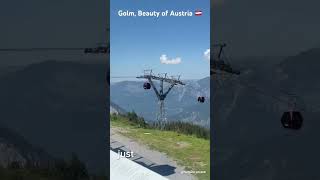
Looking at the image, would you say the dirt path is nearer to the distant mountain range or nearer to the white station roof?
the white station roof

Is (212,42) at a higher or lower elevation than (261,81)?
higher

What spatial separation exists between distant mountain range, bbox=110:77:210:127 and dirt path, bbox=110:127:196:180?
55cm

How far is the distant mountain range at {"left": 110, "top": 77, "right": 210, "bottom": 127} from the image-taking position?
8.23m

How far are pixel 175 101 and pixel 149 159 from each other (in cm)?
116

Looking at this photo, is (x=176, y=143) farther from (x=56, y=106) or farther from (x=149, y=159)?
(x=56, y=106)

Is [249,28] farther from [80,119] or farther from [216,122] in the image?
[80,119]

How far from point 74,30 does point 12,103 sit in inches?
74.8

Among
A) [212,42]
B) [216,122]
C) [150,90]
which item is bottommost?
[216,122]

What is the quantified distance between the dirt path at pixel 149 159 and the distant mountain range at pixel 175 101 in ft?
1.80

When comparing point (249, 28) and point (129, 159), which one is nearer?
point (129, 159)

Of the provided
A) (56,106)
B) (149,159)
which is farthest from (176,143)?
(56,106)

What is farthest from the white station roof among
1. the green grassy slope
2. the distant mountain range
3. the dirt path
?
the distant mountain range

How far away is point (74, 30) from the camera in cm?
913

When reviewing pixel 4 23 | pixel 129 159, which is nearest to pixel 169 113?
pixel 129 159
